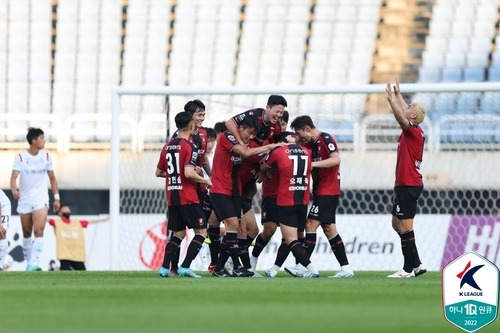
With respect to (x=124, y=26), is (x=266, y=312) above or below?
below

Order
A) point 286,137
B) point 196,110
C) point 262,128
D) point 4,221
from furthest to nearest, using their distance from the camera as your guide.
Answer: point 4,221 < point 196,110 < point 286,137 < point 262,128

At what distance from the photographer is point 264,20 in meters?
27.5

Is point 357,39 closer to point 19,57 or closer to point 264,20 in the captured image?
point 264,20

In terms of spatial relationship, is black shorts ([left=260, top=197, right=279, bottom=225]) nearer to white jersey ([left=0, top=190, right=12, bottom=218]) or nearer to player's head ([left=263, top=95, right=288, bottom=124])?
player's head ([left=263, top=95, right=288, bottom=124])

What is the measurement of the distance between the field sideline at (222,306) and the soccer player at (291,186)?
2.25 ft

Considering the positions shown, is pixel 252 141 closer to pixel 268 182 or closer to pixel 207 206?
pixel 268 182

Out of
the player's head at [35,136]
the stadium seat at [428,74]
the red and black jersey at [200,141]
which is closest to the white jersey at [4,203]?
the player's head at [35,136]

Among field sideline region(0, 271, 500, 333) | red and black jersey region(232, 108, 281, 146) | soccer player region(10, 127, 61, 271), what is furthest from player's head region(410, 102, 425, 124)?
soccer player region(10, 127, 61, 271)

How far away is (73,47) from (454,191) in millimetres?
12176

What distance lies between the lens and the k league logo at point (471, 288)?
6.14 metres

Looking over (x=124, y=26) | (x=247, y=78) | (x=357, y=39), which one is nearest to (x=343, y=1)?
(x=357, y=39)

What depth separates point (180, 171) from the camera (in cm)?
1139

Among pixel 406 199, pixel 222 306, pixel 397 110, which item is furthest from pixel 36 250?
pixel 222 306

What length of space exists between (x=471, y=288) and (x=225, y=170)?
18.5ft
